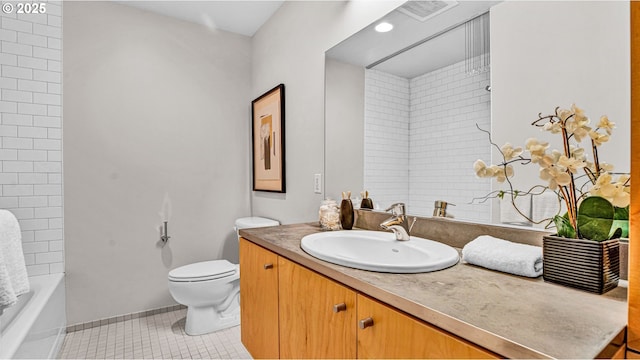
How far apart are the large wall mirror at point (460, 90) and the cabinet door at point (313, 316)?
0.61 meters

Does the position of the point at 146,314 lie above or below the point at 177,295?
below

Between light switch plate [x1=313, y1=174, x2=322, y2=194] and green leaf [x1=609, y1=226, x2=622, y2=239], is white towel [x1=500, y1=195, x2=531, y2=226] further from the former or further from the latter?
light switch plate [x1=313, y1=174, x2=322, y2=194]

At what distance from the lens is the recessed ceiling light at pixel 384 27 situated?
157cm

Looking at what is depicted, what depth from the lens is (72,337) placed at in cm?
228

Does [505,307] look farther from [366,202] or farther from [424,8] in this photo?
[424,8]

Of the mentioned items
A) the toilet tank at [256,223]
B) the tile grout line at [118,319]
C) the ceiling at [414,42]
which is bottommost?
the tile grout line at [118,319]

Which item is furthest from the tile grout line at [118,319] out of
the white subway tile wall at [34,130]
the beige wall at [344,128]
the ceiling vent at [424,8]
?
the ceiling vent at [424,8]

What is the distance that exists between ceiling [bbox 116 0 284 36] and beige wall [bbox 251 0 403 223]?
106 millimetres

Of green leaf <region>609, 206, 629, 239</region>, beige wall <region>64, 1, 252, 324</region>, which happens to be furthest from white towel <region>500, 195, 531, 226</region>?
beige wall <region>64, 1, 252, 324</region>

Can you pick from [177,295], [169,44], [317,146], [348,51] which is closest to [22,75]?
[169,44]

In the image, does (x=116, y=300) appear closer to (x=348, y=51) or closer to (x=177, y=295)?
(x=177, y=295)

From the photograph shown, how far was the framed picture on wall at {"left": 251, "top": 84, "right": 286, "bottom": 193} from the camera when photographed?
2.48 m

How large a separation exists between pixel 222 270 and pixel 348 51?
1.66m

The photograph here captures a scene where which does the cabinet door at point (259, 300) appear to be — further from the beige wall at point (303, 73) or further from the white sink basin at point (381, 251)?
the beige wall at point (303, 73)
